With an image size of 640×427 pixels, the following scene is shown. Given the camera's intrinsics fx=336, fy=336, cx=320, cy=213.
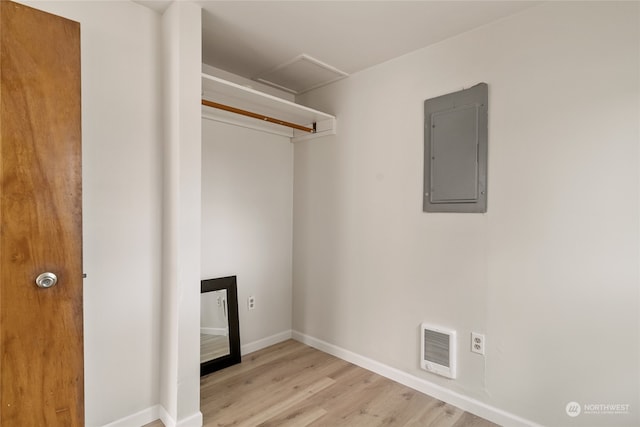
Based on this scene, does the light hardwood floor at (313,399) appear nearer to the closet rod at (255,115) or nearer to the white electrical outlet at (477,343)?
the white electrical outlet at (477,343)

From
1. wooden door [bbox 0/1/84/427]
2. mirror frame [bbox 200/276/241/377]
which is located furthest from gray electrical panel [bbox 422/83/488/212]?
wooden door [bbox 0/1/84/427]

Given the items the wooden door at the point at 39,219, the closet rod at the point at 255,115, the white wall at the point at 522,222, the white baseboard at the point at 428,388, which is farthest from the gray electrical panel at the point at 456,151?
the wooden door at the point at 39,219

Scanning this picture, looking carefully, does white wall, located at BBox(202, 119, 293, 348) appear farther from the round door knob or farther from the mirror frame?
the round door knob

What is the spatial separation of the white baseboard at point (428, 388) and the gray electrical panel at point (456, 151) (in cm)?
119

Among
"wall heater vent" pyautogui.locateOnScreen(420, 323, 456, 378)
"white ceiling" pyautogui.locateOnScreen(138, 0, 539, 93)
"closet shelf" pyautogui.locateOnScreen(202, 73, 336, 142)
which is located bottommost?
"wall heater vent" pyautogui.locateOnScreen(420, 323, 456, 378)

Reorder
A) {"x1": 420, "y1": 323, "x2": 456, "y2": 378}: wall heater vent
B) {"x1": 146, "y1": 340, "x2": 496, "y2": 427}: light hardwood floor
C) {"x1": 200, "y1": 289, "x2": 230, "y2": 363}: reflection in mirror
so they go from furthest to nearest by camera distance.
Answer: {"x1": 200, "y1": 289, "x2": 230, "y2": 363}: reflection in mirror, {"x1": 420, "y1": 323, "x2": 456, "y2": 378}: wall heater vent, {"x1": 146, "y1": 340, "x2": 496, "y2": 427}: light hardwood floor

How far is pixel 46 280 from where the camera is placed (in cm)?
142

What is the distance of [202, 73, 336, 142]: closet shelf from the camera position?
7.76 ft

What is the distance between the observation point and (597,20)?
168cm

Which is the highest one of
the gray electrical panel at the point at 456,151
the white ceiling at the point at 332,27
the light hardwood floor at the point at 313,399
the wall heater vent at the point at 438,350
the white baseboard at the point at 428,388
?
the white ceiling at the point at 332,27

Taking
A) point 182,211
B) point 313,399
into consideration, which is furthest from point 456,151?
point 313,399

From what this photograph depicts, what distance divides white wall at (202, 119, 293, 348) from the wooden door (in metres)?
1.14

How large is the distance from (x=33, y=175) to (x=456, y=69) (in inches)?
93.2

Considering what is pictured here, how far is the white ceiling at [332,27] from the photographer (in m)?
1.90
